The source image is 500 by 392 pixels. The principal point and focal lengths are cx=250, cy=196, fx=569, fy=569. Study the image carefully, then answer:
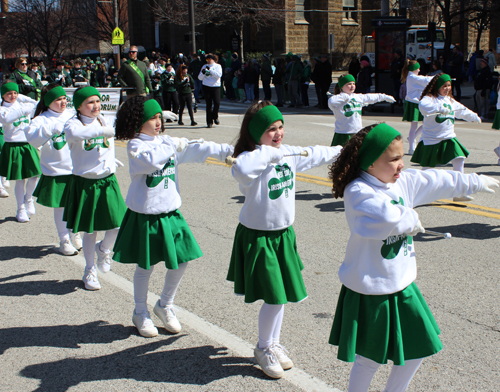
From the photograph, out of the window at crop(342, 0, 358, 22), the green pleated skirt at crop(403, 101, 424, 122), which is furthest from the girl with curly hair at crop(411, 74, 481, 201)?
the window at crop(342, 0, 358, 22)

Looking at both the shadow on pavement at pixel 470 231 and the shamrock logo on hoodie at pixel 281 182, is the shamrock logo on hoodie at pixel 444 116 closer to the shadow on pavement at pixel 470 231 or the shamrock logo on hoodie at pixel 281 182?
the shadow on pavement at pixel 470 231

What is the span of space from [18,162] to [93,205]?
294 centimetres

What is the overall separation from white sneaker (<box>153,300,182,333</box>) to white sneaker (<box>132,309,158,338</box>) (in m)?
0.08

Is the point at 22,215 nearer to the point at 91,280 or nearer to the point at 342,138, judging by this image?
the point at 91,280

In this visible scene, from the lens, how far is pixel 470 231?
21.5 feet

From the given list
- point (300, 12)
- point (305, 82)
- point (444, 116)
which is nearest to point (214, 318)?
point (444, 116)

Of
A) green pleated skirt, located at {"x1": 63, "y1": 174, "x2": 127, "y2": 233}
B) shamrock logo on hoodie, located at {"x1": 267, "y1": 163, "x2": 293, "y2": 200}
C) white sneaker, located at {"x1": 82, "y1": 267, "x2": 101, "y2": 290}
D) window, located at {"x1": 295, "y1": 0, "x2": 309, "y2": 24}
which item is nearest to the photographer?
shamrock logo on hoodie, located at {"x1": 267, "y1": 163, "x2": 293, "y2": 200}

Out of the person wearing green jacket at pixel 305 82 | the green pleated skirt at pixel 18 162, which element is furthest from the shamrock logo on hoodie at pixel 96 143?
the person wearing green jacket at pixel 305 82

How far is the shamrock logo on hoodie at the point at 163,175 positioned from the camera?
13.1 ft

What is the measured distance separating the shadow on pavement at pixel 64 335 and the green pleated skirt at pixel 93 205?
92cm

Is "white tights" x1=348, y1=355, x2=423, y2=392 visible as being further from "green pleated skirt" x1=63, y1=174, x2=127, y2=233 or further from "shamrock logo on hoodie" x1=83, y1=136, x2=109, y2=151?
"shamrock logo on hoodie" x1=83, y1=136, x2=109, y2=151

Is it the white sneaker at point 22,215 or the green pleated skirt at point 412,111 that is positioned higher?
the green pleated skirt at point 412,111

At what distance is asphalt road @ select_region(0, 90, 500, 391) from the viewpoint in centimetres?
359

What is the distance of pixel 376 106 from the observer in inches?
780
